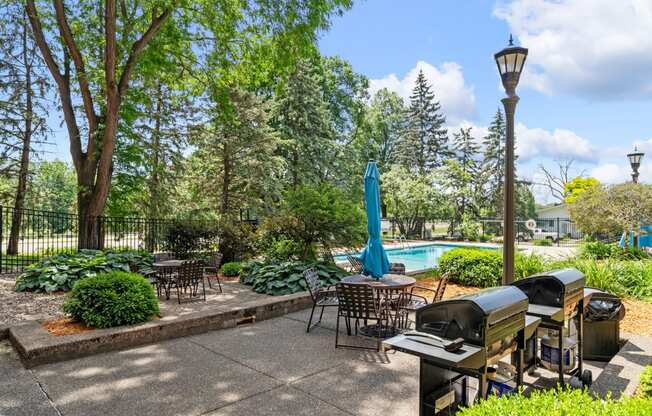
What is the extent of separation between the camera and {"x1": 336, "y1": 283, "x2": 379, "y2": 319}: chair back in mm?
4699

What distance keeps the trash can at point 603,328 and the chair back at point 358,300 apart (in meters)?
2.45

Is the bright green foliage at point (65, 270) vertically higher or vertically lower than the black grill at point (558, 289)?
lower

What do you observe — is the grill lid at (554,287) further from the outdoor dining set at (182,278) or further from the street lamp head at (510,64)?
the outdoor dining set at (182,278)

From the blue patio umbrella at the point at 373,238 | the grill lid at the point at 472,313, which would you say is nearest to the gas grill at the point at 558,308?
the grill lid at the point at 472,313

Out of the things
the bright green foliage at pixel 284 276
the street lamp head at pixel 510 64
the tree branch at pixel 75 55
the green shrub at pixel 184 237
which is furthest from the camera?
the green shrub at pixel 184 237

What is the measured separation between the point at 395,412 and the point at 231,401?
1.42 metres

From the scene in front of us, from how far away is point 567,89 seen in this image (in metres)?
12.7

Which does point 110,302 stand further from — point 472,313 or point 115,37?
point 115,37

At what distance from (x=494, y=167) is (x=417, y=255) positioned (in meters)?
26.0

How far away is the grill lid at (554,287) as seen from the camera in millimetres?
3314

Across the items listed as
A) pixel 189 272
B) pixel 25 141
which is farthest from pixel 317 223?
pixel 25 141

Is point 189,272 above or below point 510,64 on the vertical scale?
below

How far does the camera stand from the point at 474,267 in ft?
28.1

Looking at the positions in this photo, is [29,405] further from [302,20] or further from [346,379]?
[302,20]
